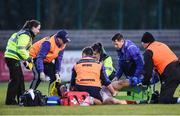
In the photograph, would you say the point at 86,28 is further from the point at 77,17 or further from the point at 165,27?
the point at 165,27

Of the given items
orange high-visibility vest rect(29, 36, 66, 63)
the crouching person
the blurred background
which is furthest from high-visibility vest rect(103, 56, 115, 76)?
the blurred background

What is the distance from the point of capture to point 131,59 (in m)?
21.4

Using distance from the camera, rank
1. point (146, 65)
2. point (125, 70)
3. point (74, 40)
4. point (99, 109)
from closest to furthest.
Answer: point (99, 109), point (146, 65), point (125, 70), point (74, 40)

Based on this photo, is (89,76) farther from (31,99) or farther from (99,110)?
(99,110)

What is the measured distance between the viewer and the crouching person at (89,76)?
1983 cm

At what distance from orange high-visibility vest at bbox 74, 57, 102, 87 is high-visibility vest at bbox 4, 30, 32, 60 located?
1.24 meters

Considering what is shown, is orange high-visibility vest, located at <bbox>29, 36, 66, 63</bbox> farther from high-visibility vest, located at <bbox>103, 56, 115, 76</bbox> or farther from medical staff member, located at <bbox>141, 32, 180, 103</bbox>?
medical staff member, located at <bbox>141, 32, 180, 103</bbox>

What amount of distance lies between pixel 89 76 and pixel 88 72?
0.11 m

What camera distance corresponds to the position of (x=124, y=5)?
3731 cm

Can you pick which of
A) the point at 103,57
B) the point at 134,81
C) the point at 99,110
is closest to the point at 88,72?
the point at 134,81

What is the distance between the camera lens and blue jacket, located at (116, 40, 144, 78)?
2111 cm

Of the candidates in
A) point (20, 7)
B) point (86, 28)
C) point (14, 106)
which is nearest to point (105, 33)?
point (86, 28)

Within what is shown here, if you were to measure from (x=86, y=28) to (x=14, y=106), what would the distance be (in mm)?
17904

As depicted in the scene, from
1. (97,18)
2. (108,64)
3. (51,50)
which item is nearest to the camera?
(51,50)
